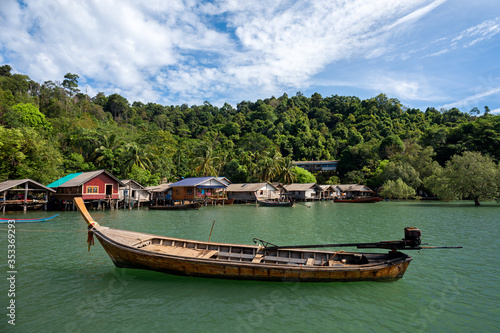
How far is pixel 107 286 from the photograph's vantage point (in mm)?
9219

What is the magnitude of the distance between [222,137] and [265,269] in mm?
84724

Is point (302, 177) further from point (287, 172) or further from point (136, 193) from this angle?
point (136, 193)

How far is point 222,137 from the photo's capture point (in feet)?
302

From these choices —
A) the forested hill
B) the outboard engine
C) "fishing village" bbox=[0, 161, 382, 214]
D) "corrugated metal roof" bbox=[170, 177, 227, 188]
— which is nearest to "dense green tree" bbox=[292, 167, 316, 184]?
the forested hill

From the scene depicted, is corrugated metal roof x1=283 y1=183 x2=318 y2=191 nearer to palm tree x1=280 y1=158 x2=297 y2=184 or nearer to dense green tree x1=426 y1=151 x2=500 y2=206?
palm tree x1=280 y1=158 x2=297 y2=184

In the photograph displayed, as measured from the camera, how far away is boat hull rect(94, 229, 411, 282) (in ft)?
Result: 29.2

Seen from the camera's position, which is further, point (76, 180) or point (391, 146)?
point (391, 146)

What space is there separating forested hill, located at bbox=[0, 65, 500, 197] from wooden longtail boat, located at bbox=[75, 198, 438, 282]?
31.5 metres

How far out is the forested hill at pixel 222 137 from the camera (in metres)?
44.4

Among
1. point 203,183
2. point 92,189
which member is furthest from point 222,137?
point 92,189

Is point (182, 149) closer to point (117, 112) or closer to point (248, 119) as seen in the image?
point (117, 112)

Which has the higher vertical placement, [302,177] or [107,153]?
[107,153]

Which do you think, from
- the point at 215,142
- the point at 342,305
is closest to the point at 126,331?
the point at 342,305

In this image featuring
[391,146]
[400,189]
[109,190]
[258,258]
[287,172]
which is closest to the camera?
[258,258]
